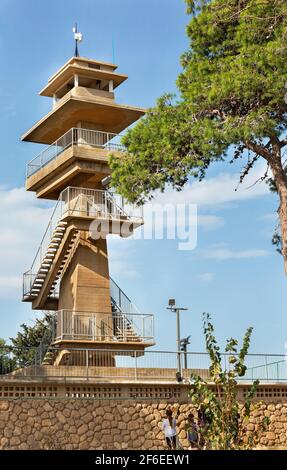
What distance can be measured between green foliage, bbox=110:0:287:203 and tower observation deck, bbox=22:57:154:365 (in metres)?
7.80

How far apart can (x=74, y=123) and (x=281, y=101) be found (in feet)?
47.0

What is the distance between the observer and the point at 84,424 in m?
24.4

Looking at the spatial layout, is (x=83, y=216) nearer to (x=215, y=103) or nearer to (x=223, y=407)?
(x=215, y=103)

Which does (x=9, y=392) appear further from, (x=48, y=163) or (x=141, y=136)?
(x=48, y=163)

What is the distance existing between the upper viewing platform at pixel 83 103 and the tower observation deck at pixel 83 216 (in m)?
0.04

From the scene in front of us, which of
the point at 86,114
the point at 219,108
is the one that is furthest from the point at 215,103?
the point at 86,114

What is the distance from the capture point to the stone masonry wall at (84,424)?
23547 mm

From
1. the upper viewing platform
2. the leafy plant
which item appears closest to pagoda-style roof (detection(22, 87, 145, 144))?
the upper viewing platform

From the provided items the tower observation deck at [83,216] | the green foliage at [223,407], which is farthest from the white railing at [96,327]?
the green foliage at [223,407]

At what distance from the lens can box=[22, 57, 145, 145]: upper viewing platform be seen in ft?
113

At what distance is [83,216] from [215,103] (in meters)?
10.8

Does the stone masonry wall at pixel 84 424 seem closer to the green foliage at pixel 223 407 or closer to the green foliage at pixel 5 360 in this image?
the green foliage at pixel 5 360

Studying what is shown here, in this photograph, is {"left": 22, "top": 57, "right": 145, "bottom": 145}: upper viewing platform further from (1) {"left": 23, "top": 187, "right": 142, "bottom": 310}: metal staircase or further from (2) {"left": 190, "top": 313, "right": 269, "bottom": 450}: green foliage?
(2) {"left": 190, "top": 313, "right": 269, "bottom": 450}: green foliage

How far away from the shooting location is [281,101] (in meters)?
23.2
